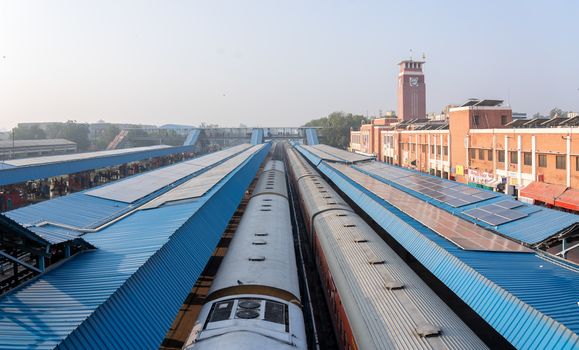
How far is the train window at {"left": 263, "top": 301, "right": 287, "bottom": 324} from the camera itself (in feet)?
33.0

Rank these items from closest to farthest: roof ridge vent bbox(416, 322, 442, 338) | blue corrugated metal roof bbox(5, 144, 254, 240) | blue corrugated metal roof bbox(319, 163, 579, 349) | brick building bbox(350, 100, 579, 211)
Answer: blue corrugated metal roof bbox(319, 163, 579, 349) → roof ridge vent bbox(416, 322, 442, 338) → blue corrugated metal roof bbox(5, 144, 254, 240) → brick building bbox(350, 100, 579, 211)

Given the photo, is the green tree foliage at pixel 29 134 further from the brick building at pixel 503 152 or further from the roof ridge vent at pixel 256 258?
the roof ridge vent at pixel 256 258

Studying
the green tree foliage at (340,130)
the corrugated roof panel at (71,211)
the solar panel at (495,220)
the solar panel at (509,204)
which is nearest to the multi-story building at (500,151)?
the solar panel at (509,204)

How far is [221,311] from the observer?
10.4 meters

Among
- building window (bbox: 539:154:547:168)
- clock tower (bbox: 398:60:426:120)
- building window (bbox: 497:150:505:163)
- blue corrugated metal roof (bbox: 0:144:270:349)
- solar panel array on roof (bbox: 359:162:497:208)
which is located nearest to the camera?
blue corrugated metal roof (bbox: 0:144:270:349)

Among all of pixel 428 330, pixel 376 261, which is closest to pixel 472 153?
pixel 376 261

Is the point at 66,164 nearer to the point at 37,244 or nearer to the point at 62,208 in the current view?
the point at 62,208

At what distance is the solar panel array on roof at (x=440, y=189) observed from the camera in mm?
21500

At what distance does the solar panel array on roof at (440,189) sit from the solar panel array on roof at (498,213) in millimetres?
1377

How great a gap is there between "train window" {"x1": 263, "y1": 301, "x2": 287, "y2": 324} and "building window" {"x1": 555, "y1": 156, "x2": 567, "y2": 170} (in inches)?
990

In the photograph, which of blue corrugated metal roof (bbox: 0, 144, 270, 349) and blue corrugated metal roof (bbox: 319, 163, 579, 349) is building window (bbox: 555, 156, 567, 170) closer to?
blue corrugated metal roof (bbox: 319, 163, 579, 349)

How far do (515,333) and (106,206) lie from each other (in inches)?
644

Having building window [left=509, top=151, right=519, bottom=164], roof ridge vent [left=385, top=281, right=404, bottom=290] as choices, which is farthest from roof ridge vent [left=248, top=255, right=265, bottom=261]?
building window [left=509, top=151, right=519, bottom=164]

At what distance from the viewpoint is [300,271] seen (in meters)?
20.9
